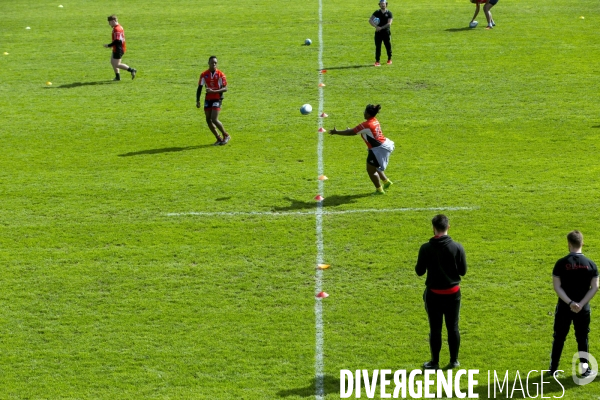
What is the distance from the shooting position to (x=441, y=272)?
9688 millimetres

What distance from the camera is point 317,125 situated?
2095 centimetres

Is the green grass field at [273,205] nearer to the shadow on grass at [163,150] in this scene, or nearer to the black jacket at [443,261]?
the shadow on grass at [163,150]

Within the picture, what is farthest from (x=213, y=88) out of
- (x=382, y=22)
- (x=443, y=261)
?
(x=443, y=261)

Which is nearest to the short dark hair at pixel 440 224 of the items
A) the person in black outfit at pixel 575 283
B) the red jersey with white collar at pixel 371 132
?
the person in black outfit at pixel 575 283

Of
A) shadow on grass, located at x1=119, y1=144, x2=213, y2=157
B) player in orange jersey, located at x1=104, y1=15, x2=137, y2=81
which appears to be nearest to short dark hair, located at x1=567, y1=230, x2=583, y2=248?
shadow on grass, located at x1=119, y1=144, x2=213, y2=157

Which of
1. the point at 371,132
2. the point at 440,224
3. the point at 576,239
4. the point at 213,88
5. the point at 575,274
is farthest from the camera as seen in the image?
the point at 213,88

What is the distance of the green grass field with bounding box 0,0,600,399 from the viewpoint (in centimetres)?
1097

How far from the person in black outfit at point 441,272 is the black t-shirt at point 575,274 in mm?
1112

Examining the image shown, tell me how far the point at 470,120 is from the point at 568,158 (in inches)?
136

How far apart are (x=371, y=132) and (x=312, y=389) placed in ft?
22.3

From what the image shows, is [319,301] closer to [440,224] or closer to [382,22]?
[440,224]

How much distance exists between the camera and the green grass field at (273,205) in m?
11.0

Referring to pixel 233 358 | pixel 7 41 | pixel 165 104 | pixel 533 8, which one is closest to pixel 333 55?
pixel 165 104

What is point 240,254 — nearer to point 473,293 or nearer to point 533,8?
point 473,293
